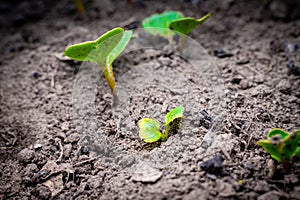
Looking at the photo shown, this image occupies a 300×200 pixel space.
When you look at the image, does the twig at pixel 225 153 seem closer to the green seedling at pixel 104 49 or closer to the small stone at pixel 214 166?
the small stone at pixel 214 166

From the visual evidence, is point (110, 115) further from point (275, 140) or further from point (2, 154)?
point (275, 140)

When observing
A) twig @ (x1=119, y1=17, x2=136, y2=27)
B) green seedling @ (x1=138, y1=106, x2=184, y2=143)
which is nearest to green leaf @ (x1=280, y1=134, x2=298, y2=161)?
green seedling @ (x1=138, y1=106, x2=184, y2=143)

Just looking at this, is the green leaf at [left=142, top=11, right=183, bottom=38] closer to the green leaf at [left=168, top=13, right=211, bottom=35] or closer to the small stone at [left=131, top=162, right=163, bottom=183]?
the green leaf at [left=168, top=13, right=211, bottom=35]

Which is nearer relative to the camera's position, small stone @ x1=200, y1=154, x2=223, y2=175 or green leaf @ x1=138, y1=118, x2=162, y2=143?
A: small stone @ x1=200, y1=154, x2=223, y2=175

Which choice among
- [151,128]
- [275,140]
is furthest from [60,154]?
[275,140]

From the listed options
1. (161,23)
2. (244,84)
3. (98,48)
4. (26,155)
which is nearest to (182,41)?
(161,23)

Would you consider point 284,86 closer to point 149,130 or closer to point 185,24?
point 185,24

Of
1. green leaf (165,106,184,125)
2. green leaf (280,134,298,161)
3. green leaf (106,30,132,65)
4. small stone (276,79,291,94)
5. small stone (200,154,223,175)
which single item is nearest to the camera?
green leaf (280,134,298,161)
